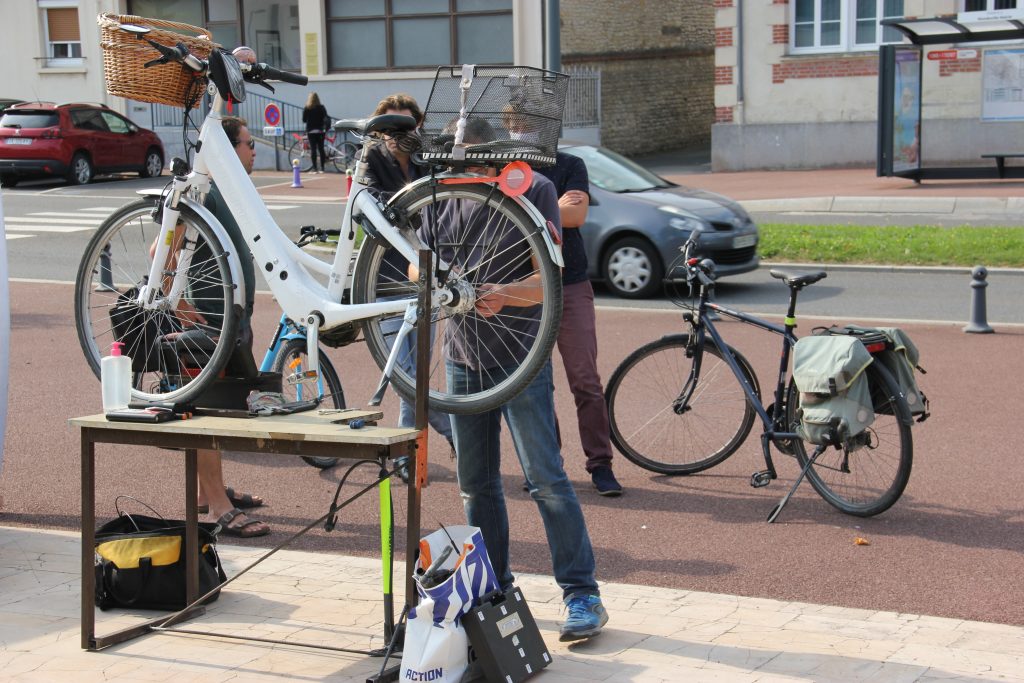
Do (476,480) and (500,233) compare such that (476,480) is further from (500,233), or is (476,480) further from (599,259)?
(599,259)

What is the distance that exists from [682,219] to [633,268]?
0.73 m

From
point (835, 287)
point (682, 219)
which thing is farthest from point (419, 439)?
point (835, 287)

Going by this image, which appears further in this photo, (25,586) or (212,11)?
(212,11)

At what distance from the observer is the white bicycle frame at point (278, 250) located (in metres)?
4.78

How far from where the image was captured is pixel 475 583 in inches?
179

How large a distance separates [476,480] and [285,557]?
4.93 ft

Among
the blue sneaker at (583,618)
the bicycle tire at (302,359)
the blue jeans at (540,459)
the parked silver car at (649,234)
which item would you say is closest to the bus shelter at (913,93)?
the parked silver car at (649,234)

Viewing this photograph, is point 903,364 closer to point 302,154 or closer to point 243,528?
point 243,528

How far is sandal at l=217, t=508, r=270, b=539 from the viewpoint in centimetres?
652

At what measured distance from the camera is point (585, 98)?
33.9 meters

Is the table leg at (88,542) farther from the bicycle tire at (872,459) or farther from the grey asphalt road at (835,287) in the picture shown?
the grey asphalt road at (835,287)

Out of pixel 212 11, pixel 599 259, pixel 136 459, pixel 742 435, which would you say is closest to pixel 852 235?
pixel 599 259

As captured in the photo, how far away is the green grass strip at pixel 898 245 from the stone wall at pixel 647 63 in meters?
17.6

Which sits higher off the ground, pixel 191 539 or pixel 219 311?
pixel 219 311
